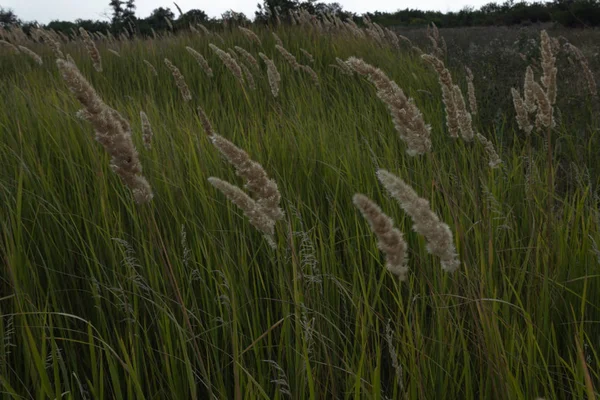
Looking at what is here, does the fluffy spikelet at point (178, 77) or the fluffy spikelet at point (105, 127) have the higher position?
the fluffy spikelet at point (178, 77)

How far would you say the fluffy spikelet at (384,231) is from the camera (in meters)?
0.77

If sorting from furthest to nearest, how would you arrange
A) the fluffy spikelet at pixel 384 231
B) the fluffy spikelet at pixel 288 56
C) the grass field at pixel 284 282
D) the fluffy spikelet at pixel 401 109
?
the fluffy spikelet at pixel 288 56
the grass field at pixel 284 282
the fluffy spikelet at pixel 401 109
the fluffy spikelet at pixel 384 231

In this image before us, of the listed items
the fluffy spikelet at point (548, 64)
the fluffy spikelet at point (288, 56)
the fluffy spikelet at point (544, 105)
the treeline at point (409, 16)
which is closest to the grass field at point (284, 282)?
the fluffy spikelet at point (544, 105)

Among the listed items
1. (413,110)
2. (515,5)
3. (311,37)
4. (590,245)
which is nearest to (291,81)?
(311,37)

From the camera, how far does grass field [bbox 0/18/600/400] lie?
49.1 inches

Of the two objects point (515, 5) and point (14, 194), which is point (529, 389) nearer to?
point (14, 194)

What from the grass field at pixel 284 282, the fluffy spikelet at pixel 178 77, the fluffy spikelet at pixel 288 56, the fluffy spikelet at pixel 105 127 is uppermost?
the fluffy spikelet at pixel 288 56

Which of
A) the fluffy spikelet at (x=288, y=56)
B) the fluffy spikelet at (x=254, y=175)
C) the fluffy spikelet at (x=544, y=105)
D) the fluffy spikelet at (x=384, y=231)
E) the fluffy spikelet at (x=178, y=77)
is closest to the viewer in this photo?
the fluffy spikelet at (x=384, y=231)

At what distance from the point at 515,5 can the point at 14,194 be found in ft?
81.8

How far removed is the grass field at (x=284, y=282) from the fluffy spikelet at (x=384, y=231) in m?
0.22

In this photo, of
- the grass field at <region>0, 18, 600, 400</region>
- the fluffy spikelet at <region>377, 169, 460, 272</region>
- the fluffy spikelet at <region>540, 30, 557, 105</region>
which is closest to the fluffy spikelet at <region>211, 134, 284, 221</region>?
the grass field at <region>0, 18, 600, 400</region>

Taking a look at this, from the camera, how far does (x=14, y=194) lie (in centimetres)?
208

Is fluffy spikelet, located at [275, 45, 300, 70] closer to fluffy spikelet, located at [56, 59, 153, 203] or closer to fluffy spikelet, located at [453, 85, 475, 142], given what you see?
fluffy spikelet, located at [453, 85, 475, 142]

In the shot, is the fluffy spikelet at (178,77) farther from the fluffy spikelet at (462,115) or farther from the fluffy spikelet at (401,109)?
the fluffy spikelet at (401,109)
